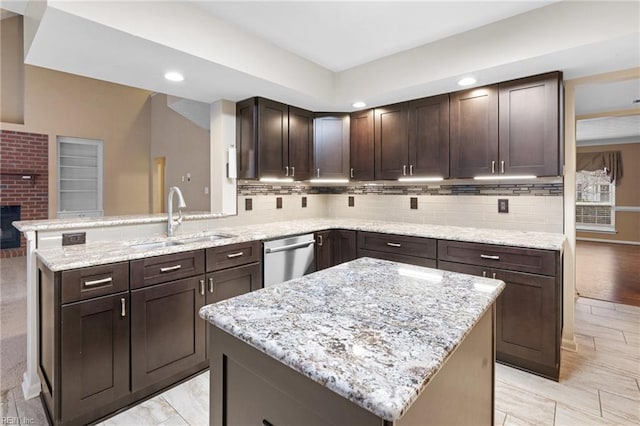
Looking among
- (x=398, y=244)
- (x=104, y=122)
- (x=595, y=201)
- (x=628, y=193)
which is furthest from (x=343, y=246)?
(x=595, y=201)

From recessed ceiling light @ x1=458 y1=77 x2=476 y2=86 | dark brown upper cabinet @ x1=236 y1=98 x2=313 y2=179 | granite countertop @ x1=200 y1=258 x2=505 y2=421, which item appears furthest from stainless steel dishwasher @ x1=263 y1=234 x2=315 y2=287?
recessed ceiling light @ x1=458 y1=77 x2=476 y2=86

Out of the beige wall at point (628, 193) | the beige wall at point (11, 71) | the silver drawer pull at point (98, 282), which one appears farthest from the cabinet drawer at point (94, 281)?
the beige wall at point (628, 193)

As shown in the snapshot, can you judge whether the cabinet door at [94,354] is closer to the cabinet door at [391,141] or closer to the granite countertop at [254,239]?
the granite countertop at [254,239]

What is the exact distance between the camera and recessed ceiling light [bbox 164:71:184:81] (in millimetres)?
2457

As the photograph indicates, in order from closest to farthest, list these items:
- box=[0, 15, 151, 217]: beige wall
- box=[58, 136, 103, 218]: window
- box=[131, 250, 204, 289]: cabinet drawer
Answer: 1. box=[131, 250, 204, 289]: cabinet drawer
2. box=[0, 15, 151, 217]: beige wall
3. box=[58, 136, 103, 218]: window

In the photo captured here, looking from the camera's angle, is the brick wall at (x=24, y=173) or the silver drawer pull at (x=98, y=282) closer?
the silver drawer pull at (x=98, y=282)

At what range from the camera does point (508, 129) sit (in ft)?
8.60

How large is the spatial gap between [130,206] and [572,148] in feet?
25.9

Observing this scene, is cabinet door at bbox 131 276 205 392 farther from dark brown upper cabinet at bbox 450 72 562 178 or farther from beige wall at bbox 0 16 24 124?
beige wall at bbox 0 16 24 124

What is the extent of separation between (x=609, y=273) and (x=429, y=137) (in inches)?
161

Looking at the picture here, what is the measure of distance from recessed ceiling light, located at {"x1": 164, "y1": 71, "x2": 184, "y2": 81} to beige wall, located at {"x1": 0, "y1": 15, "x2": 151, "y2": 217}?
5.42 m

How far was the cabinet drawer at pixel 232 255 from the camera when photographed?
7.65ft

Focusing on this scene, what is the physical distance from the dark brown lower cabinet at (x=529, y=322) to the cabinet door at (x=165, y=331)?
7.07 ft

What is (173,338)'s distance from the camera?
212 centimetres
